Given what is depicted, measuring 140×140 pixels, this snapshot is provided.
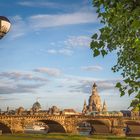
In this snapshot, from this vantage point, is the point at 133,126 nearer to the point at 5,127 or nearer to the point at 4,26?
the point at 5,127

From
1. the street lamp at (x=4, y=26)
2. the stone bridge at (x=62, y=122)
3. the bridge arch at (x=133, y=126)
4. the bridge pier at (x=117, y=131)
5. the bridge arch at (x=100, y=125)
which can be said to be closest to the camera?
the street lamp at (x=4, y=26)

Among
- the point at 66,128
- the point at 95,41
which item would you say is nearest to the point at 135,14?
the point at 95,41

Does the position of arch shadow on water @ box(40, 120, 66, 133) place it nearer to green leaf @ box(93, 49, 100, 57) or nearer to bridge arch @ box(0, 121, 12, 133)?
bridge arch @ box(0, 121, 12, 133)

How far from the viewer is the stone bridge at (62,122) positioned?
10512cm

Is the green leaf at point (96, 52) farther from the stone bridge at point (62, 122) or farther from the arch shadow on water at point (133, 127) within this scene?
the arch shadow on water at point (133, 127)

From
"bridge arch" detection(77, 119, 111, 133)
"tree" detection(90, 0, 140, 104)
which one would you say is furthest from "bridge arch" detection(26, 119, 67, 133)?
"tree" detection(90, 0, 140, 104)

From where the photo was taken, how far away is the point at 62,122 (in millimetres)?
118312

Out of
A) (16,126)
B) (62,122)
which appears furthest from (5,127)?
(62,122)

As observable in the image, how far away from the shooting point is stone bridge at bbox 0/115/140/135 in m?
105

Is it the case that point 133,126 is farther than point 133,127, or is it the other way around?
point 133,126

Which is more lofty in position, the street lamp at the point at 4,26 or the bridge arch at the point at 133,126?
the bridge arch at the point at 133,126

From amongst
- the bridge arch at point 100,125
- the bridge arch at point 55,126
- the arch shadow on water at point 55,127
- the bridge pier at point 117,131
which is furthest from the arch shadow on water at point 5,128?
the bridge pier at point 117,131

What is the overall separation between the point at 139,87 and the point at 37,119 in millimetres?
101411

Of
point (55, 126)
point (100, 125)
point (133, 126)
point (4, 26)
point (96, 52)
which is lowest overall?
point (96, 52)
